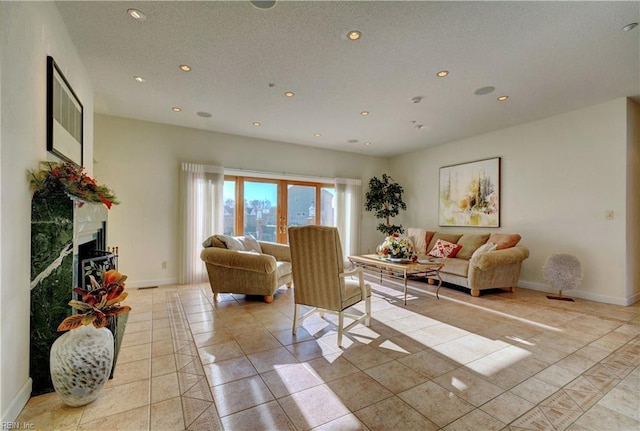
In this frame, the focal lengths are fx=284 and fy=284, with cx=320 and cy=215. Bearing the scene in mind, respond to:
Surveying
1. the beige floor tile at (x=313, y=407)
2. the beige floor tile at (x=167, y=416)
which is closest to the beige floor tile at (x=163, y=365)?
the beige floor tile at (x=167, y=416)

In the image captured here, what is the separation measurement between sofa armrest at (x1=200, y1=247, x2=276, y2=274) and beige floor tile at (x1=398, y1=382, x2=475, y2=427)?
2.21 m

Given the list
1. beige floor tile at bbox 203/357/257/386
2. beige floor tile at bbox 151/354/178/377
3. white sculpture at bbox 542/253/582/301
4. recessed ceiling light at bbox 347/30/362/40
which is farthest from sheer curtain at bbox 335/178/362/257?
beige floor tile at bbox 151/354/178/377

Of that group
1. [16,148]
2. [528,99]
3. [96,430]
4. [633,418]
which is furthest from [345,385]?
[528,99]

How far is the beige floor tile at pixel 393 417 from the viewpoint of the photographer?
1557 millimetres

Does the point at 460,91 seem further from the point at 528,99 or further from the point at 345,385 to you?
the point at 345,385

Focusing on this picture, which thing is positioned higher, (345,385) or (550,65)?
(550,65)

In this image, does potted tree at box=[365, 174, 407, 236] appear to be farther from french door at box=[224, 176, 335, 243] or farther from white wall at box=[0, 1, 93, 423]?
white wall at box=[0, 1, 93, 423]

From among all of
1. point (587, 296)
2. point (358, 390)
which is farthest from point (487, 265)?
point (358, 390)

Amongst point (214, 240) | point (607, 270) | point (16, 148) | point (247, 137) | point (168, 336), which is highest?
point (247, 137)

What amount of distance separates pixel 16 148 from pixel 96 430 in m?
1.65

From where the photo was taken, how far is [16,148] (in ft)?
5.38

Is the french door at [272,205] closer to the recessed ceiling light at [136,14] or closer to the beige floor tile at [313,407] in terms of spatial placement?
the recessed ceiling light at [136,14]

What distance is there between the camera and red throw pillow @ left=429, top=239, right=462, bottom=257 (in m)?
5.13

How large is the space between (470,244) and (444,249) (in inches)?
17.3
